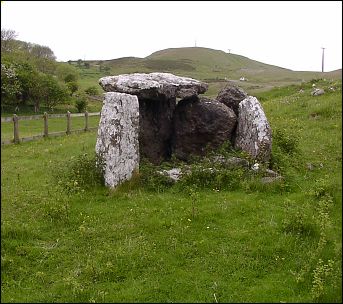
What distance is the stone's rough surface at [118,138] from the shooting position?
12.6 m

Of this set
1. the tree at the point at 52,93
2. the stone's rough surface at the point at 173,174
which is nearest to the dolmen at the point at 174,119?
the stone's rough surface at the point at 173,174

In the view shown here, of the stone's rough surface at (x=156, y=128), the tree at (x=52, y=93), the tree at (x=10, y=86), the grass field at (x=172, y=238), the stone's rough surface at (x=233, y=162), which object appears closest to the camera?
the grass field at (x=172, y=238)

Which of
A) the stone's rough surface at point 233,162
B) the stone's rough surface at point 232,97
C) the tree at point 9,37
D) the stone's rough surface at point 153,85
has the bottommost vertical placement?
the stone's rough surface at point 233,162

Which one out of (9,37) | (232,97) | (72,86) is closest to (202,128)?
(232,97)

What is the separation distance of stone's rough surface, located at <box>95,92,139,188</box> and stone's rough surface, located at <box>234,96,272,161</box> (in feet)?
12.1

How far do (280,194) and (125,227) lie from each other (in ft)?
14.5

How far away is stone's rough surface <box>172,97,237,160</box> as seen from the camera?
15.2 meters

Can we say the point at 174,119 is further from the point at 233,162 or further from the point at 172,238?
the point at 172,238

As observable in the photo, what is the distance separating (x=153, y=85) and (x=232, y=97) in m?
3.45

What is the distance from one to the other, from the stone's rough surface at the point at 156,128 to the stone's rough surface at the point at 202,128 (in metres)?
0.38

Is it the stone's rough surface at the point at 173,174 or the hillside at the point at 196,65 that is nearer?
the stone's rough surface at the point at 173,174

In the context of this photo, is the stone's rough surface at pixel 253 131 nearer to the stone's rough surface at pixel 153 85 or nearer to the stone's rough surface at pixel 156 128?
the stone's rough surface at pixel 153 85

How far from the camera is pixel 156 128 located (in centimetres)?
1552

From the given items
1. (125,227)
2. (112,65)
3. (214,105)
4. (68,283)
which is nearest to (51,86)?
(112,65)
